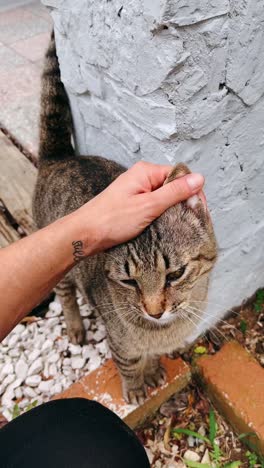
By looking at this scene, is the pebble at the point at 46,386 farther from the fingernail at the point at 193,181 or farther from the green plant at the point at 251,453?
the fingernail at the point at 193,181

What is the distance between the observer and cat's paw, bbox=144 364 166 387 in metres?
1.91

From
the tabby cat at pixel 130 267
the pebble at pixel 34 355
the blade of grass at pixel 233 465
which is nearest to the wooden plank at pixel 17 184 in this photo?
the tabby cat at pixel 130 267

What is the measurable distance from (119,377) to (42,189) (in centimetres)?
88

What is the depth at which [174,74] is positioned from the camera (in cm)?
127

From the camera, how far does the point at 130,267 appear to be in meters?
1.34

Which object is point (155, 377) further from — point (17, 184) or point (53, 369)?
point (17, 184)

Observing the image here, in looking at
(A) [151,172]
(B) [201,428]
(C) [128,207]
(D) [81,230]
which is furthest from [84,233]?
(B) [201,428]

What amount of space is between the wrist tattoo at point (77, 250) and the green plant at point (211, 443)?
0.96 m

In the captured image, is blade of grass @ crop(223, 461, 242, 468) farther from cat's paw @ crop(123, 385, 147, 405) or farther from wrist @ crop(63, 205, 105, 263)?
wrist @ crop(63, 205, 105, 263)

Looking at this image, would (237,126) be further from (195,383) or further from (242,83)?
(195,383)

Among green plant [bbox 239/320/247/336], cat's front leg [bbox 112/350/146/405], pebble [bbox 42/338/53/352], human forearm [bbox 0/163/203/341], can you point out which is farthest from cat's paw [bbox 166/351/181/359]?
human forearm [bbox 0/163/203/341]

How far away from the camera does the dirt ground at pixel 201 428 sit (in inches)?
70.3

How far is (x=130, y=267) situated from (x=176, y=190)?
0.93ft

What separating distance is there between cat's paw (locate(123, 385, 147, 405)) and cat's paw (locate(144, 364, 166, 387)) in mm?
62
